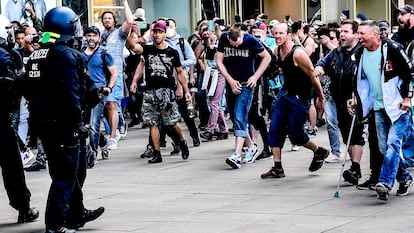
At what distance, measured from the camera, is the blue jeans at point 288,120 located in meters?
12.5

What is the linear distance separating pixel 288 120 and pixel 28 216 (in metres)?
3.92

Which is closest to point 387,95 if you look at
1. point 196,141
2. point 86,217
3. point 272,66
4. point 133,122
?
point 86,217

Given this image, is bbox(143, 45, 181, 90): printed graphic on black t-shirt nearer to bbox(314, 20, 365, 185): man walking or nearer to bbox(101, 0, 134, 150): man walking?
bbox(101, 0, 134, 150): man walking

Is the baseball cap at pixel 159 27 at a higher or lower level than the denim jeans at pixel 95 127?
higher

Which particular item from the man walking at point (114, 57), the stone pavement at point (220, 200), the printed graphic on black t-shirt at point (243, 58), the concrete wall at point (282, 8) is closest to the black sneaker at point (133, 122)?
the man walking at point (114, 57)

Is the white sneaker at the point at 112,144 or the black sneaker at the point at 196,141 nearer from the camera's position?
the white sneaker at the point at 112,144

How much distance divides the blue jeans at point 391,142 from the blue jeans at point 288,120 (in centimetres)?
177

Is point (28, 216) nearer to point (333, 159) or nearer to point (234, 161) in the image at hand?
point (234, 161)

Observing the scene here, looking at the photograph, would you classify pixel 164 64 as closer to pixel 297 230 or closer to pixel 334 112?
pixel 334 112

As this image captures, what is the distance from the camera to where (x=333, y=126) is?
13758 mm

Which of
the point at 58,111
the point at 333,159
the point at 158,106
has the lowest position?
the point at 333,159

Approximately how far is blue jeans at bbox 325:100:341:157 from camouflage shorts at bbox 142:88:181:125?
7.46 feet

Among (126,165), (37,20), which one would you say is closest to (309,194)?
(126,165)

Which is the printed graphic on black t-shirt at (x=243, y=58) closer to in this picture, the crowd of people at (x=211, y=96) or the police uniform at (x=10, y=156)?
the crowd of people at (x=211, y=96)
